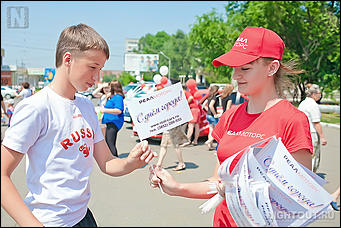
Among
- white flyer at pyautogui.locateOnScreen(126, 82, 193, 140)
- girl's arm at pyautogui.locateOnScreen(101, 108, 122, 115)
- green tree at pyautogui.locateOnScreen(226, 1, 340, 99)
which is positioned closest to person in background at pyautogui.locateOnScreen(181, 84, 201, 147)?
girl's arm at pyautogui.locateOnScreen(101, 108, 122, 115)

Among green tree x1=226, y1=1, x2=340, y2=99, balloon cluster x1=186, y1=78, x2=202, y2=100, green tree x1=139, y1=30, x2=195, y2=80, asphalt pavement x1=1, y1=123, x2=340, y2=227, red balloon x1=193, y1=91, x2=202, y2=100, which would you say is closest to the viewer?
asphalt pavement x1=1, y1=123, x2=340, y2=227

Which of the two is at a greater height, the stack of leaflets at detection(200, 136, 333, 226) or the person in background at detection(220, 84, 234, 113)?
the stack of leaflets at detection(200, 136, 333, 226)

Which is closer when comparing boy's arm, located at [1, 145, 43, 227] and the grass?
boy's arm, located at [1, 145, 43, 227]

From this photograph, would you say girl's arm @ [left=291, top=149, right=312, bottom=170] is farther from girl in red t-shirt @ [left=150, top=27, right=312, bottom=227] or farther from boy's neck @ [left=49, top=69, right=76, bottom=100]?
boy's neck @ [left=49, top=69, right=76, bottom=100]

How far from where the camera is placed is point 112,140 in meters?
6.94

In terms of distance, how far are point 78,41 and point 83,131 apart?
0.47 meters

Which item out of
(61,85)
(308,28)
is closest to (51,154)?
(61,85)

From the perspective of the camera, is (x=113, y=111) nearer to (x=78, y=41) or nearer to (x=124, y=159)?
(x=124, y=159)

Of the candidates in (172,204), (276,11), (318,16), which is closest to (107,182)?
(172,204)

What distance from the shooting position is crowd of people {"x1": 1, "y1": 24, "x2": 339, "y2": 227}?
1576 mm

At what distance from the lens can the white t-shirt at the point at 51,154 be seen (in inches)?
61.9

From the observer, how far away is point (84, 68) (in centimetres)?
174

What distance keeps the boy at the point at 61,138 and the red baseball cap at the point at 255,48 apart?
2.38 feet

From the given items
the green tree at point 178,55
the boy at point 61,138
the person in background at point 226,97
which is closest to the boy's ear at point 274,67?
the boy at point 61,138
